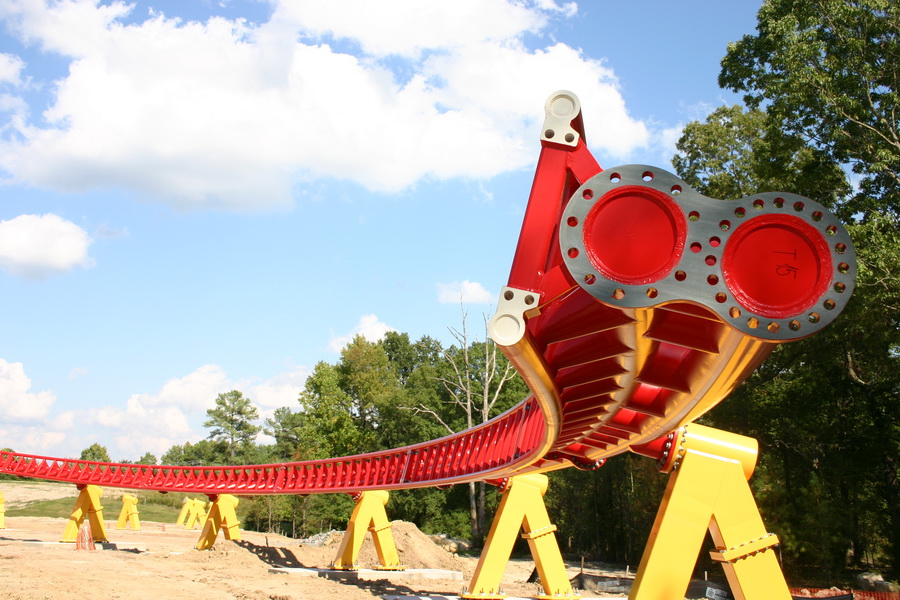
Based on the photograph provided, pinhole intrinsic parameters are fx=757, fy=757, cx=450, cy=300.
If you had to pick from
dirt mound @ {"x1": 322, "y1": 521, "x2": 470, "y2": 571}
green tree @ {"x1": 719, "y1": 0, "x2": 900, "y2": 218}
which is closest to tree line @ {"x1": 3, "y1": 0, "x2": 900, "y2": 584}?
green tree @ {"x1": 719, "y1": 0, "x2": 900, "y2": 218}

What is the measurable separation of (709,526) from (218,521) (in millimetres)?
19453

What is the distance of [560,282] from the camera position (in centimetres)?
511

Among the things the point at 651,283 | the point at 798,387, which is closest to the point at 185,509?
the point at 798,387

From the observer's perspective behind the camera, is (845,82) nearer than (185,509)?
Yes

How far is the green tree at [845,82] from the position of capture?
63.1 ft

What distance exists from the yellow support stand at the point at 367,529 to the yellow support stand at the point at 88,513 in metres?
9.63

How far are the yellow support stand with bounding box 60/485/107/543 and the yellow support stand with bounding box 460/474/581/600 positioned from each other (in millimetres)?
16358

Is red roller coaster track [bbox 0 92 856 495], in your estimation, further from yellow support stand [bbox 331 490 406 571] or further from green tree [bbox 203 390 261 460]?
green tree [bbox 203 390 261 460]

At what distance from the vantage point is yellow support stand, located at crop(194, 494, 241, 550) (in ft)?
75.6

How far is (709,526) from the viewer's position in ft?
23.1

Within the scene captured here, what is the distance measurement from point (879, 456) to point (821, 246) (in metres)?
26.1

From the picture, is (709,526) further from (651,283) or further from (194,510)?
(194,510)

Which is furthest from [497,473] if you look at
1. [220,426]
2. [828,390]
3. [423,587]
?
[220,426]

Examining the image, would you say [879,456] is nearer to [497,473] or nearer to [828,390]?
[828,390]
